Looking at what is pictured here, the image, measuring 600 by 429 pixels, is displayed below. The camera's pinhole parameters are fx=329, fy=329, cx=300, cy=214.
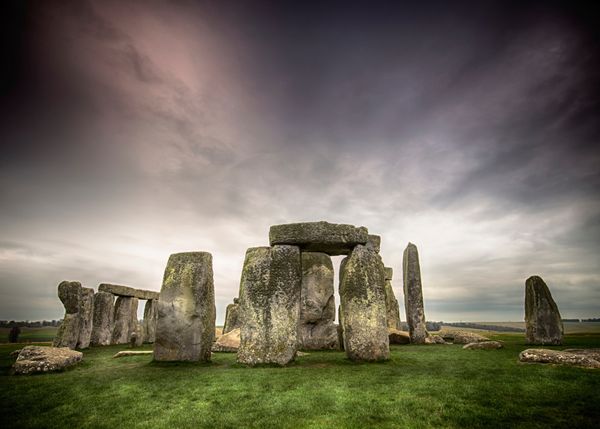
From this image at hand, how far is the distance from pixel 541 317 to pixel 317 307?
839cm

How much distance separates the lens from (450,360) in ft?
27.0

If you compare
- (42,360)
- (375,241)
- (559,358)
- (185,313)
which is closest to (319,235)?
(375,241)

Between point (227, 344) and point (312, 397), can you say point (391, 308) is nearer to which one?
point (227, 344)

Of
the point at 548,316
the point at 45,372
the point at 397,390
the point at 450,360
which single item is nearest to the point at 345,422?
the point at 397,390

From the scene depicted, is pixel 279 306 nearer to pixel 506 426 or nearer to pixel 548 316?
pixel 506 426

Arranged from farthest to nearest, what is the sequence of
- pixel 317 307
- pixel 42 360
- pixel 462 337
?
pixel 462 337, pixel 317 307, pixel 42 360

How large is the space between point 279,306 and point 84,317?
35.1ft

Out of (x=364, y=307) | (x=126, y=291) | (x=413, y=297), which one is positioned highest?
(x=126, y=291)

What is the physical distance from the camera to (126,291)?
57.6ft

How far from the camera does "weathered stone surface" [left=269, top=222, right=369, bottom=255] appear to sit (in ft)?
28.3

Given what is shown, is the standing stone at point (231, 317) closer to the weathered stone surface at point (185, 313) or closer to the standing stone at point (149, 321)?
the standing stone at point (149, 321)

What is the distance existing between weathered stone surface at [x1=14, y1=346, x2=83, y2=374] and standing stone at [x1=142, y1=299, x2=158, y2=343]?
10.4m

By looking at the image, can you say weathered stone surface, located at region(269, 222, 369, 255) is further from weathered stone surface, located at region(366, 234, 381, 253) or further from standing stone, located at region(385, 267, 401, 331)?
standing stone, located at region(385, 267, 401, 331)

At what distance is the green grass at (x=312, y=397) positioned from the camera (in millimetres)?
4004
